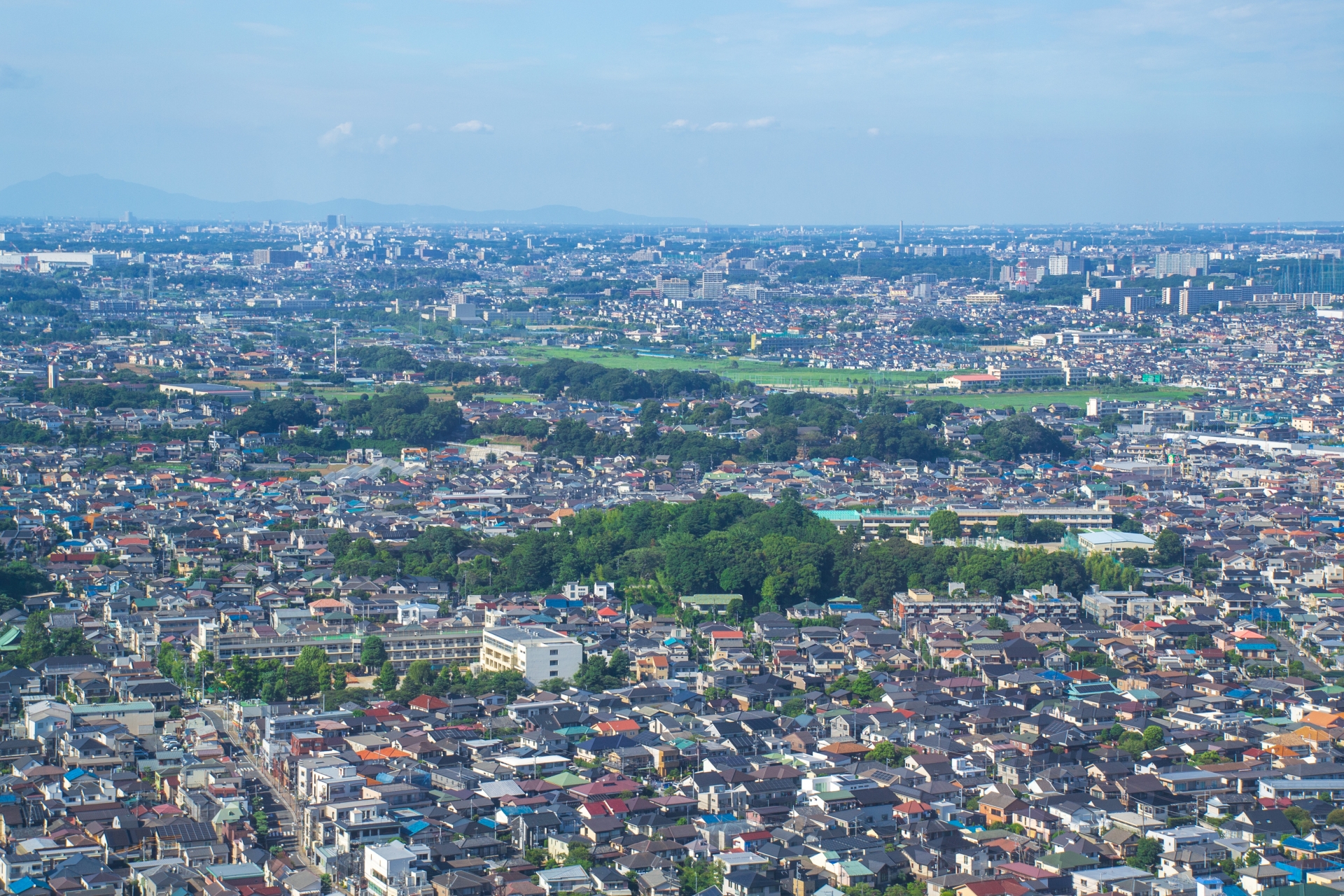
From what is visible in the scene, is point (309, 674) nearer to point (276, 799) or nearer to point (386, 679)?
point (386, 679)

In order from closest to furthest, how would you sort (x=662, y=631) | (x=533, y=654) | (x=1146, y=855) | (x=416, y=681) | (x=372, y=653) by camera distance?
1. (x=1146, y=855)
2. (x=416, y=681)
3. (x=533, y=654)
4. (x=372, y=653)
5. (x=662, y=631)

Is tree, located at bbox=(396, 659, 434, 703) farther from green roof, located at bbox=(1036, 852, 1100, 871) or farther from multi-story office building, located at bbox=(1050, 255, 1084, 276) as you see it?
multi-story office building, located at bbox=(1050, 255, 1084, 276)

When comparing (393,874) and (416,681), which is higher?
(393,874)

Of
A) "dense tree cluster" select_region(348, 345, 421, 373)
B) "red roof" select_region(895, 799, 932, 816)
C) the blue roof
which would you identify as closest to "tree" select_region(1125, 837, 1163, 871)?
the blue roof

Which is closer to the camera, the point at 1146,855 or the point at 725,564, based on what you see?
the point at 1146,855

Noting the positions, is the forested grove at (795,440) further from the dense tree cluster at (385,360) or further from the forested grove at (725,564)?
the dense tree cluster at (385,360)

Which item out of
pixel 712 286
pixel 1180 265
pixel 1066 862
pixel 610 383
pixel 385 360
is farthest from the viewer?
pixel 1180 265

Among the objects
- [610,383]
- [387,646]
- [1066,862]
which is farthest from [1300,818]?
[610,383]
